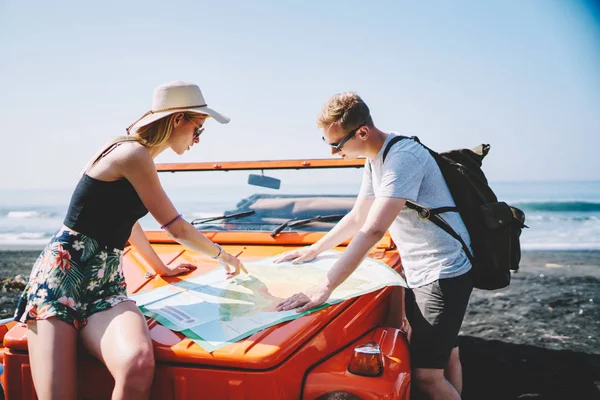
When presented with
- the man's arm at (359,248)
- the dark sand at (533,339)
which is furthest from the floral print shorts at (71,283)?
the dark sand at (533,339)

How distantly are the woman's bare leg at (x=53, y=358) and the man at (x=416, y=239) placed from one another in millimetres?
859

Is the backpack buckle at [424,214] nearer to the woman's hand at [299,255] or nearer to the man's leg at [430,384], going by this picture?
the man's leg at [430,384]

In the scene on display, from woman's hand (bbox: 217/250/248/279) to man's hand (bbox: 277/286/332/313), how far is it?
1.24ft

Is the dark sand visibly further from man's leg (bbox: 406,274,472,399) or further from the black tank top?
the black tank top

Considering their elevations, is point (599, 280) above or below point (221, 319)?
below

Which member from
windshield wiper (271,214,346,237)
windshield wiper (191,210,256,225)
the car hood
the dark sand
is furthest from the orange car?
the dark sand

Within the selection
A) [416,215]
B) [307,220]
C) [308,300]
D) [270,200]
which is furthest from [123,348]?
[270,200]

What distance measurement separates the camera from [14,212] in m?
29.8

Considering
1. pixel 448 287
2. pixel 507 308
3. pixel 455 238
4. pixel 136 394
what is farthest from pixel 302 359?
pixel 507 308

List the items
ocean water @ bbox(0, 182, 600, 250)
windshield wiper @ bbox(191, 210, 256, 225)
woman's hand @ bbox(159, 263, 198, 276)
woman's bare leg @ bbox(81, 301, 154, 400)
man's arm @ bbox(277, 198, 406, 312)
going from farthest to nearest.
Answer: ocean water @ bbox(0, 182, 600, 250) → windshield wiper @ bbox(191, 210, 256, 225) → woman's hand @ bbox(159, 263, 198, 276) → man's arm @ bbox(277, 198, 406, 312) → woman's bare leg @ bbox(81, 301, 154, 400)

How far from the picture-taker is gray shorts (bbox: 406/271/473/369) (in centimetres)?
214

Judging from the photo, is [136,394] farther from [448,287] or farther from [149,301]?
[448,287]

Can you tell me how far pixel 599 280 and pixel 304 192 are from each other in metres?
6.19

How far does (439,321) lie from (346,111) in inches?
42.4
